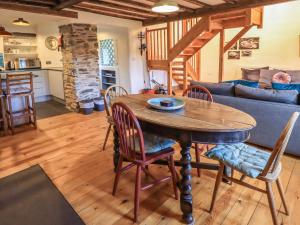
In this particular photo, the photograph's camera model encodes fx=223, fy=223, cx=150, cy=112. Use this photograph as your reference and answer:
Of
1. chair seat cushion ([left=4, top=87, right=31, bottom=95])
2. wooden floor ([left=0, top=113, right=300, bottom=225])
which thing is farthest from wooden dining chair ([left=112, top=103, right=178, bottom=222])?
chair seat cushion ([left=4, top=87, right=31, bottom=95])

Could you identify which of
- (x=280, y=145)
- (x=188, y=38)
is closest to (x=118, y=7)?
(x=188, y=38)

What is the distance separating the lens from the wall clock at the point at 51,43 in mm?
6374

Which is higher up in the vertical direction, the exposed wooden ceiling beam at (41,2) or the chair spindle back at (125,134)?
the exposed wooden ceiling beam at (41,2)

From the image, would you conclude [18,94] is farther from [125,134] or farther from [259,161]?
[259,161]

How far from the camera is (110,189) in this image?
7.59 feet

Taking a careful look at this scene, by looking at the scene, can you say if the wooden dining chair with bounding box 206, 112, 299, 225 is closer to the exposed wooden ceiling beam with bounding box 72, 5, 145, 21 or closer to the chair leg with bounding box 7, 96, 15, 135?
the chair leg with bounding box 7, 96, 15, 135

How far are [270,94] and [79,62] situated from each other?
3.95 metres

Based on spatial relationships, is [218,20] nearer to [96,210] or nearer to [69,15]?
[69,15]

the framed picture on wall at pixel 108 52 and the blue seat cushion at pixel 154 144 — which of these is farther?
the framed picture on wall at pixel 108 52

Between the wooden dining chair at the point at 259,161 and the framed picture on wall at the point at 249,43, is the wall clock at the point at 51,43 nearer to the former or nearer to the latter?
the framed picture on wall at the point at 249,43

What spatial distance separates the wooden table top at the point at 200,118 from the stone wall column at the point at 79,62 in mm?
3169

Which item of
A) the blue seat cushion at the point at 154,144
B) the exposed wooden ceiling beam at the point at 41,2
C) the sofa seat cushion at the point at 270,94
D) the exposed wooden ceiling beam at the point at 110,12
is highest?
the exposed wooden ceiling beam at the point at 110,12

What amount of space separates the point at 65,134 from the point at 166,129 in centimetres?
261

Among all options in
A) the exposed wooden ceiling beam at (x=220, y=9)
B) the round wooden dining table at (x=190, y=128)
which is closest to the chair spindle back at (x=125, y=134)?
the round wooden dining table at (x=190, y=128)
